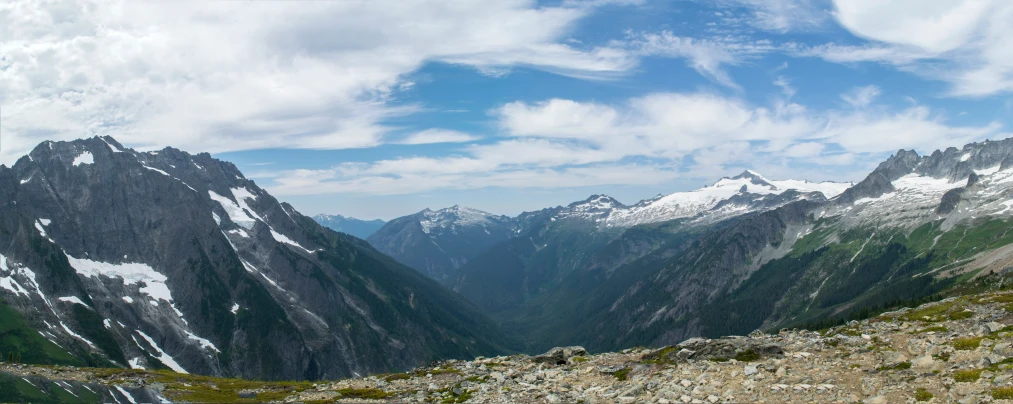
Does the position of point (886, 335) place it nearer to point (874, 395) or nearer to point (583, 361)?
point (874, 395)

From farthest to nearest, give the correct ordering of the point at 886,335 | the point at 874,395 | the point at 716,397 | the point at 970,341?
the point at 886,335
the point at 970,341
the point at 716,397
the point at 874,395

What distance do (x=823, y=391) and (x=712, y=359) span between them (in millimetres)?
13275

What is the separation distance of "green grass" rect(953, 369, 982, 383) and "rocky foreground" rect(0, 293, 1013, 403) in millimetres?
64

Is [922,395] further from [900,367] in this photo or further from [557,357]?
[557,357]

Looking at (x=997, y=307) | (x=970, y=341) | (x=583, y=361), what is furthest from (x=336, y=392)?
(x=997, y=307)

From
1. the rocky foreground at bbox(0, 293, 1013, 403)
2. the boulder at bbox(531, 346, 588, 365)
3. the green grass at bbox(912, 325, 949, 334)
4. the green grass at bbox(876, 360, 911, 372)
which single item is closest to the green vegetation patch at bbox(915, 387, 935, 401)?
the rocky foreground at bbox(0, 293, 1013, 403)

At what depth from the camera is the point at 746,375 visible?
3731 cm

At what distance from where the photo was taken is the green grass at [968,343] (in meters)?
36.4

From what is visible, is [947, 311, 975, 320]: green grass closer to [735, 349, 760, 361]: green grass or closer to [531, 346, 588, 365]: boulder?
[735, 349, 760, 361]: green grass

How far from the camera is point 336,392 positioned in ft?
182

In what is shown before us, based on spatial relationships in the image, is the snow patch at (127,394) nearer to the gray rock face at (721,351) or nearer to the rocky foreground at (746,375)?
the rocky foreground at (746,375)

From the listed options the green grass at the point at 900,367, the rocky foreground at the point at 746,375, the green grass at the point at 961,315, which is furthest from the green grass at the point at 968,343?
the green grass at the point at 961,315

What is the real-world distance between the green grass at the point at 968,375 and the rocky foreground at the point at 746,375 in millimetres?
64

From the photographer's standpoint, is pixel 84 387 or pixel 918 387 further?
pixel 84 387
